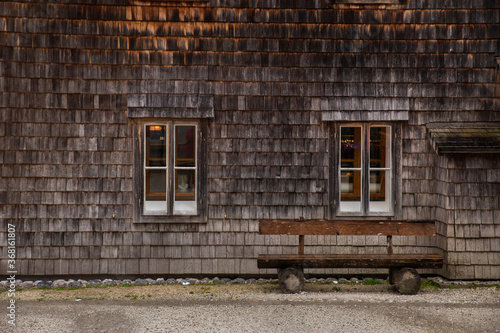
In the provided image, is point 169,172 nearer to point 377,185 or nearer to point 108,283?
point 108,283

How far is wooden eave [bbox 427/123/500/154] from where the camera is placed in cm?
842

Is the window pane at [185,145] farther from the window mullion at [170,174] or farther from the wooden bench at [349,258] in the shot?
the wooden bench at [349,258]

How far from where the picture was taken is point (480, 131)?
28.5 feet

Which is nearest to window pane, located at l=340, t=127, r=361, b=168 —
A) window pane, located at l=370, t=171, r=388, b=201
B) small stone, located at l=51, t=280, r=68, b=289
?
window pane, located at l=370, t=171, r=388, b=201

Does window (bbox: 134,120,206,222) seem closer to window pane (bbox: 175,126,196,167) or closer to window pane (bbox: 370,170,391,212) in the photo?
window pane (bbox: 175,126,196,167)

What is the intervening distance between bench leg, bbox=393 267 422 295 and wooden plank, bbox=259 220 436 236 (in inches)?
21.1

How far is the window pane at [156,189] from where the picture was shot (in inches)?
353

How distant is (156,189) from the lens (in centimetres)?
898

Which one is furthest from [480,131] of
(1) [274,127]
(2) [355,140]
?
(1) [274,127]

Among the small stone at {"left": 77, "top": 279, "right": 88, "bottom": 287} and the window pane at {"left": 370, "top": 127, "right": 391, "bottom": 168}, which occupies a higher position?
the window pane at {"left": 370, "top": 127, "right": 391, "bottom": 168}

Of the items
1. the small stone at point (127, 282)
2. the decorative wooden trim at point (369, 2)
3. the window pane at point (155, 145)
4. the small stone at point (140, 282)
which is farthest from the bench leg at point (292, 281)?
the decorative wooden trim at point (369, 2)

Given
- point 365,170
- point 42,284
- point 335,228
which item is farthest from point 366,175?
point 42,284

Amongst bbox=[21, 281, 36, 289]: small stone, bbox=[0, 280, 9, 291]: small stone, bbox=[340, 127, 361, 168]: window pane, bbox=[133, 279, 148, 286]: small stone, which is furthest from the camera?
bbox=[340, 127, 361, 168]: window pane

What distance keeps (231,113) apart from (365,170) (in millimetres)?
2285
